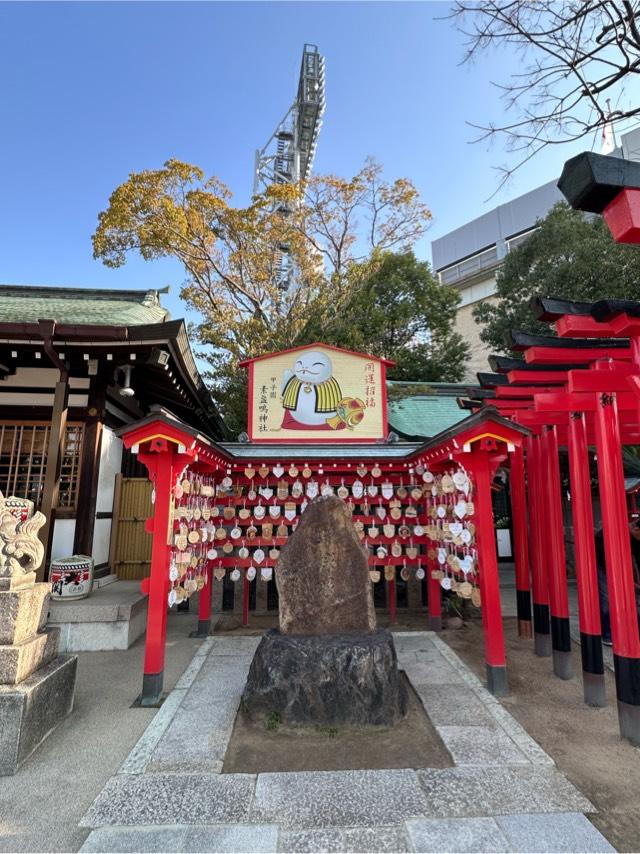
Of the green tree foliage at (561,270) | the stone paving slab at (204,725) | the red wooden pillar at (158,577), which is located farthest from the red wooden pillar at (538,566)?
the green tree foliage at (561,270)

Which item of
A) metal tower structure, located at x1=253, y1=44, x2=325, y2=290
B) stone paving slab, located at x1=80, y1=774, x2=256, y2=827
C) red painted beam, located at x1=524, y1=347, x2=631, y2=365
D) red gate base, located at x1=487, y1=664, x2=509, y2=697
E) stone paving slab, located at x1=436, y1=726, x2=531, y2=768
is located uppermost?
metal tower structure, located at x1=253, y1=44, x2=325, y2=290

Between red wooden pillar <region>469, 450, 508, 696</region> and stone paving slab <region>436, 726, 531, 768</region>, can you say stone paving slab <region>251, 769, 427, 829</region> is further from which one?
red wooden pillar <region>469, 450, 508, 696</region>

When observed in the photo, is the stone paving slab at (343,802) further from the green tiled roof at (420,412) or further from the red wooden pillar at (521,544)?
the green tiled roof at (420,412)

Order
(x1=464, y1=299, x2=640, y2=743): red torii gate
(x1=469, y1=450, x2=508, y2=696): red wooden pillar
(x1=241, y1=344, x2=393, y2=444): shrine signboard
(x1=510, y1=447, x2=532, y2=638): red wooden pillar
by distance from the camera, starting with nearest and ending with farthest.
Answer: (x1=464, y1=299, x2=640, y2=743): red torii gate → (x1=469, y1=450, x2=508, y2=696): red wooden pillar → (x1=510, y1=447, x2=532, y2=638): red wooden pillar → (x1=241, y1=344, x2=393, y2=444): shrine signboard

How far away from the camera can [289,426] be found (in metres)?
7.36

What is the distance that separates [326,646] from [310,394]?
→ 439cm

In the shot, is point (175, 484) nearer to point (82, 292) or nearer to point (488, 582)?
point (488, 582)

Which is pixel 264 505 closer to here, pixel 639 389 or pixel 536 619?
pixel 536 619

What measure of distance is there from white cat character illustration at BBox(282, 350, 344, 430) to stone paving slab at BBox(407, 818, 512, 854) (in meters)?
5.34

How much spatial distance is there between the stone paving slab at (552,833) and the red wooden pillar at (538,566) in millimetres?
3452

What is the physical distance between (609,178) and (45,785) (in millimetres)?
5457

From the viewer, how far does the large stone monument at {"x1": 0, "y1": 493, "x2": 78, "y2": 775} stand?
3408 millimetres

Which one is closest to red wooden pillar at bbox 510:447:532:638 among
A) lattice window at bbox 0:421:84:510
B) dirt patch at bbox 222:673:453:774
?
dirt patch at bbox 222:673:453:774

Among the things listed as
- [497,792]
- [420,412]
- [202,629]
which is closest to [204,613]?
[202,629]
